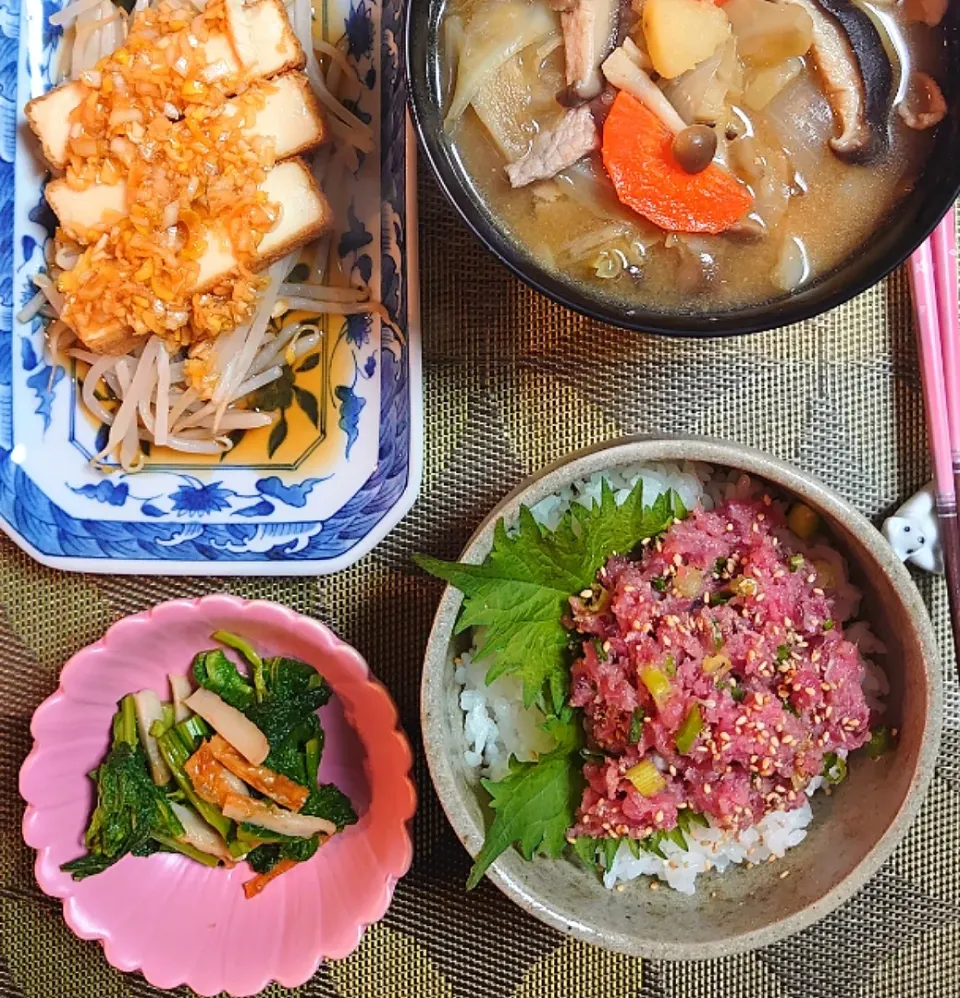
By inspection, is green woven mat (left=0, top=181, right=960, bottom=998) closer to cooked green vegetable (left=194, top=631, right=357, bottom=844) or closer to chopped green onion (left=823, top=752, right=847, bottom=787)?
cooked green vegetable (left=194, top=631, right=357, bottom=844)

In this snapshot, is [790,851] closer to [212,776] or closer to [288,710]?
[288,710]

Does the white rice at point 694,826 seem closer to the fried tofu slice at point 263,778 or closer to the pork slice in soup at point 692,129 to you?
the fried tofu slice at point 263,778

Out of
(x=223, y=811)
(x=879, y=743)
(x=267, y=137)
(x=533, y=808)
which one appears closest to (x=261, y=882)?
(x=223, y=811)

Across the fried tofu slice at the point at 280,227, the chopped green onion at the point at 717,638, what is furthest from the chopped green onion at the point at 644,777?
the fried tofu slice at the point at 280,227

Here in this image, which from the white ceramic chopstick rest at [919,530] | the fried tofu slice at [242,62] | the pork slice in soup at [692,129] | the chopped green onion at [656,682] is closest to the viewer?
the pork slice in soup at [692,129]

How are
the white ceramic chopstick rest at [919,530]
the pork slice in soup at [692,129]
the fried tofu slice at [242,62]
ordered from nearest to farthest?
the pork slice in soup at [692,129]
the fried tofu slice at [242,62]
the white ceramic chopstick rest at [919,530]

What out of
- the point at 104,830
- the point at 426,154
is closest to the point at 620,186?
the point at 426,154

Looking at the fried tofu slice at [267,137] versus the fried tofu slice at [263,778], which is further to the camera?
the fried tofu slice at [263,778]

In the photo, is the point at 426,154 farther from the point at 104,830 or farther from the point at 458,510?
the point at 104,830
